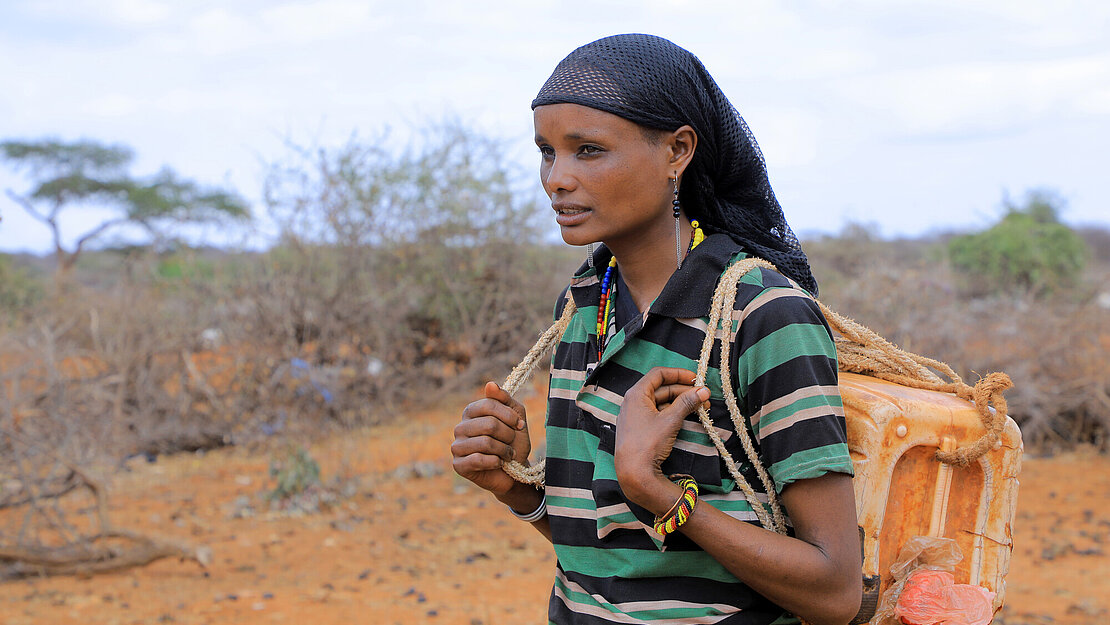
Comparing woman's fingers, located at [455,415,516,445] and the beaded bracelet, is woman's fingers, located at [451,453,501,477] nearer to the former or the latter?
woman's fingers, located at [455,415,516,445]

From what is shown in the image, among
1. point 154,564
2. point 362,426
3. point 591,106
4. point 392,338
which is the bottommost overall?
point 154,564

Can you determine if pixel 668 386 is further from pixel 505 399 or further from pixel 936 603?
pixel 936 603

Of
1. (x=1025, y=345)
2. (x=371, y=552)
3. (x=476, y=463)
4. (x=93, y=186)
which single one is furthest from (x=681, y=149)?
(x=93, y=186)

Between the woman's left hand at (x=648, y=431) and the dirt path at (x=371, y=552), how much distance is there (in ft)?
11.4

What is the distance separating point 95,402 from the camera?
666 centimetres

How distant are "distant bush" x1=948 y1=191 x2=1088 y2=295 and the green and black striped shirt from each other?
46.8 feet

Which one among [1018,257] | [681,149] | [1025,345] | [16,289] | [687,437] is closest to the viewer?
[687,437]

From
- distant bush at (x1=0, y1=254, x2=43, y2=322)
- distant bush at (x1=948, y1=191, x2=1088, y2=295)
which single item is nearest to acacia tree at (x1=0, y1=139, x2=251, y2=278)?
distant bush at (x1=0, y1=254, x2=43, y2=322)

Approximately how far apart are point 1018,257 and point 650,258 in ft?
49.5

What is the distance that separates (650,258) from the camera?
165 centimetres

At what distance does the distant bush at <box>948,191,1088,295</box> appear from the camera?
14.5 m

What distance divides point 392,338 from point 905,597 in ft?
26.2

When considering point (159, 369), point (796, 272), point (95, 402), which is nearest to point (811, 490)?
point (796, 272)

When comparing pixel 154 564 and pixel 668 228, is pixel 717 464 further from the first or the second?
pixel 154 564
